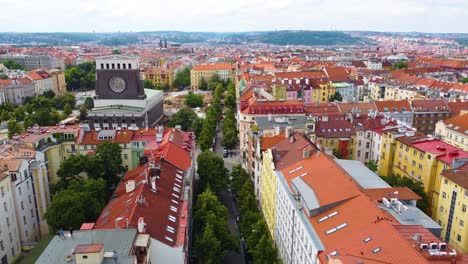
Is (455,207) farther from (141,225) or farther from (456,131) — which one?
(141,225)

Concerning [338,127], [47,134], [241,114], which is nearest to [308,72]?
[241,114]

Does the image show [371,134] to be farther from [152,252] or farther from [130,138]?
[152,252]

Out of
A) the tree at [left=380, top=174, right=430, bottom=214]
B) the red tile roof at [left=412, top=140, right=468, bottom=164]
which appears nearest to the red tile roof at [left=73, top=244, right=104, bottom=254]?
the tree at [left=380, top=174, right=430, bottom=214]

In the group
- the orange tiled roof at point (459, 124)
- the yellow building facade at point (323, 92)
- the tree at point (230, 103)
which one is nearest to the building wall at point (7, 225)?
the orange tiled roof at point (459, 124)

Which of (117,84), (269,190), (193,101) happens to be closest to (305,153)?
(269,190)

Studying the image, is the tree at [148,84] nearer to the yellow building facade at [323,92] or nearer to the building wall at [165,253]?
the yellow building facade at [323,92]

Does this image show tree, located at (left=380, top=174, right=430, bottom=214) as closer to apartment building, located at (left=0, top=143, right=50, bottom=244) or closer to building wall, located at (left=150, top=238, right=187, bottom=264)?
building wall, located at (left=150, top=238, right=187, bottom=264)
